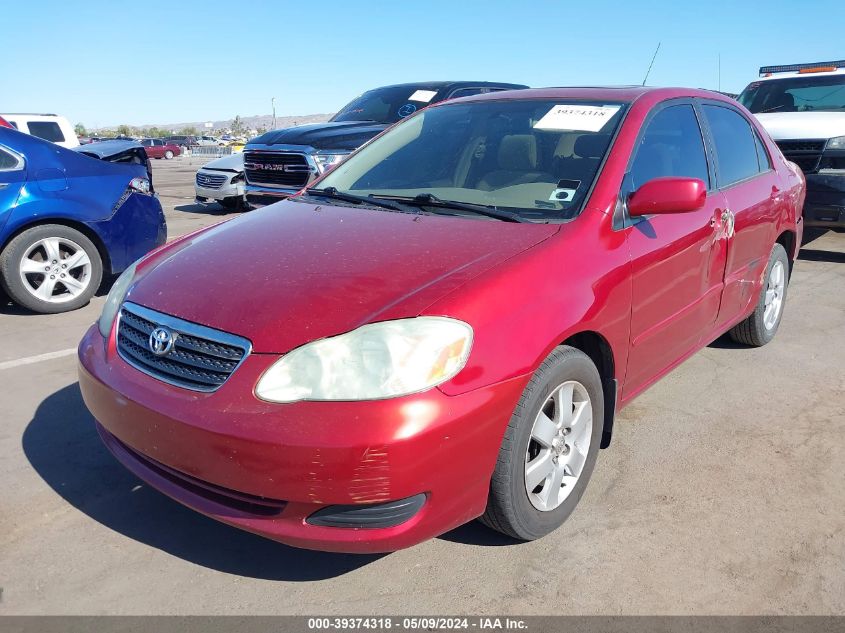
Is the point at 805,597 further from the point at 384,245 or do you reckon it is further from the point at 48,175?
the point at 48,175

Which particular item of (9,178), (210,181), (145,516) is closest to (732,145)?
(145,516)

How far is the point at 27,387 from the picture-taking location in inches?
158

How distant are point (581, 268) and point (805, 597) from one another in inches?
51.3

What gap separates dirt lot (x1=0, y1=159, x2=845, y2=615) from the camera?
7.59ft

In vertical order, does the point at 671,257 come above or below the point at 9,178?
below

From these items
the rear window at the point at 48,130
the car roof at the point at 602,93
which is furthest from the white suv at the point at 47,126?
the car roof at the point at 602,93

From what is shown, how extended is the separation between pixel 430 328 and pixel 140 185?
4646 millimetres

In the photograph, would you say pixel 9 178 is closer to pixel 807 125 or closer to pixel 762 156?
pixel 762 156

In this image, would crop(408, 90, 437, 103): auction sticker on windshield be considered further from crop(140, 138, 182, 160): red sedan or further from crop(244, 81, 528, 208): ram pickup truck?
crop(140, 138, 182, 160): red sedan

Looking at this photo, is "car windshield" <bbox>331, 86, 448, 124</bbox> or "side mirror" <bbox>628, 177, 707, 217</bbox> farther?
"car windshield" <bbox>331, 86, 448, 124</bbox>

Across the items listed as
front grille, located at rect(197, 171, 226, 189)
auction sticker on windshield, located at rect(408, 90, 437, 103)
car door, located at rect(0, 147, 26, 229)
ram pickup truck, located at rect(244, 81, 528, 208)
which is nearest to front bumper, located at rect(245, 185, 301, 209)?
ram pickup truck, located at rect(244, 81, 528, 208)

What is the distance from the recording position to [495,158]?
3.35 m

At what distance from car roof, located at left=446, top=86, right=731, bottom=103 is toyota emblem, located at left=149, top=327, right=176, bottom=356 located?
2.20 meters
